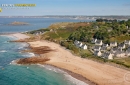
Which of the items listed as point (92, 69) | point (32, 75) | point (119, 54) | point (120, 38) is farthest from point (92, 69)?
point (120, 38)

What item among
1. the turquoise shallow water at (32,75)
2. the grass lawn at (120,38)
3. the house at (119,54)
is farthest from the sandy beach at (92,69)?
the grass lawn at (120,38)

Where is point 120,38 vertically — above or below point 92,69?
above

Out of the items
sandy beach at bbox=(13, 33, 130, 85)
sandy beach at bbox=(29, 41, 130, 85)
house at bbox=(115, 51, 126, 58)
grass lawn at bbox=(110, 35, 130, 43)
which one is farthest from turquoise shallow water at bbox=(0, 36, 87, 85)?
grass lawn at bbox=(110, 35, 130, 43)

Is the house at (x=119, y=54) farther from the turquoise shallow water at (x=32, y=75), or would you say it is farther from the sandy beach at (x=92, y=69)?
the turquoise shallow water at (x=32, y=75)

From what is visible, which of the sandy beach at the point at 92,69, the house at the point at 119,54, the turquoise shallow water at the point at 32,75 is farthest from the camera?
the house at the point at 119,54

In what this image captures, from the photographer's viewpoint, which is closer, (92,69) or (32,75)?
(32,75)

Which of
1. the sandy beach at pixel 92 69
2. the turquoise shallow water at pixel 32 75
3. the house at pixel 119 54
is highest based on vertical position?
the house at pixel 119 54

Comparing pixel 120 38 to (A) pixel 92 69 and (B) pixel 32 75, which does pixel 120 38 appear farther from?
(B) pixel 32 75

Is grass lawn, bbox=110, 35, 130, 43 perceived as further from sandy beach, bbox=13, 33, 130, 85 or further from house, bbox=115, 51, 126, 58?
sandy beach, bbox=13, 33, 130, 85
